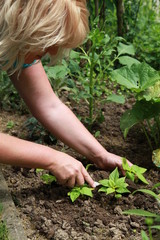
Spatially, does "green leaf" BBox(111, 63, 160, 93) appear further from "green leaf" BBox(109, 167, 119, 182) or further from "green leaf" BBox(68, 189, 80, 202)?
"green leaf" BBox(68, 189, 80, 202)

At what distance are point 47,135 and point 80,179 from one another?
2.63 feet

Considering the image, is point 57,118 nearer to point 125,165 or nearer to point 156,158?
point 125,165

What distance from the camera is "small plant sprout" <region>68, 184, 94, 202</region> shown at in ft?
8.03

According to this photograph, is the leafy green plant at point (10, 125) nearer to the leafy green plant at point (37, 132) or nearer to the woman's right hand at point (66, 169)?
the leafy green plant at point (37, 132)

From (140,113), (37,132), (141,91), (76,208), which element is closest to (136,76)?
(141,91)

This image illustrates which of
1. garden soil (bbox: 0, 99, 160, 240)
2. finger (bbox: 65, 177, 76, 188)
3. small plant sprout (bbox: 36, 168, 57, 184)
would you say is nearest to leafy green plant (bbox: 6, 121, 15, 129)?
Result: garden soil (bbox: 0, 99, 160, 240)

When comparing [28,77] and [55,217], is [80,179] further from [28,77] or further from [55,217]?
[28,77]

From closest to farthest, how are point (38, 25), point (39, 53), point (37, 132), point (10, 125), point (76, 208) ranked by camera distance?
point (38, 25) < point (39, 53) < point (76, 208) < point (37, 132) < point (10, 125)

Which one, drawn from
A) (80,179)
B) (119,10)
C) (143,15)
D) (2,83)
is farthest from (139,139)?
(143,15)

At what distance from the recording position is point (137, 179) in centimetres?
269

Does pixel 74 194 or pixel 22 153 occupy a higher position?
pixel 22 153

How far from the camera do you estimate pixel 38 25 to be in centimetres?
204

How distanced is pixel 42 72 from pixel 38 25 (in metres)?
0.76

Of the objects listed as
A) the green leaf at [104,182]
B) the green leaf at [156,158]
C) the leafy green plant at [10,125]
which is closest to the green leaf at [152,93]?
the green leaf at [156,158]
